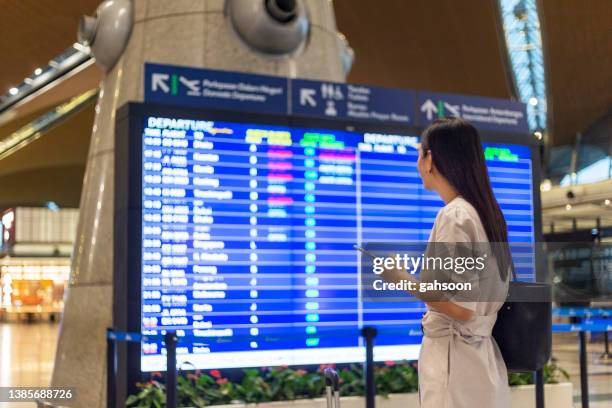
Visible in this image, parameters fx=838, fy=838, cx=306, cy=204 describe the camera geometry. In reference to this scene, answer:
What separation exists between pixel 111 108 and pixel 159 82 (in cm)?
127

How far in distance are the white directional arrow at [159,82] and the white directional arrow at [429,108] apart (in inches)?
90.2

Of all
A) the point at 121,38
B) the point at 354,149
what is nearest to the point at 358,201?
the point at 354,149

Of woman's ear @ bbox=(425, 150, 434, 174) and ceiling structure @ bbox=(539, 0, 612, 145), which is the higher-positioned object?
ceiling structure @ bbox=(539, 0, 612, 145)

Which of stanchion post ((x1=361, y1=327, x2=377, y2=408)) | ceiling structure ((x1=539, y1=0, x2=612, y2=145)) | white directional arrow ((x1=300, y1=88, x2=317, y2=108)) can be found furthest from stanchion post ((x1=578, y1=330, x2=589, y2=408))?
ceiling structure ((x1=539, y1=0, x2=612, y2=145))

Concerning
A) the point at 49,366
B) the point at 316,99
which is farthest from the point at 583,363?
the point at 49,366

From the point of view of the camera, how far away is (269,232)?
6.38 metres

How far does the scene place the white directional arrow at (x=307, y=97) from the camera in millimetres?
6750

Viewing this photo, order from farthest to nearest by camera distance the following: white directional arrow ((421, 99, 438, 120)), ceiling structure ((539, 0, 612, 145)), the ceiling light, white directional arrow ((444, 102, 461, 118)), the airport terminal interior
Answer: the ceiling light, ceiling structure ((539, 0, 612, 145)), white directional arrow ((444, 102, 461, 118)), white directional arrow ((421, 99, 438, 120)), the airport terminal interior

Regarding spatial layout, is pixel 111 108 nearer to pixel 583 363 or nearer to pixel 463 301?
pixel 583 363

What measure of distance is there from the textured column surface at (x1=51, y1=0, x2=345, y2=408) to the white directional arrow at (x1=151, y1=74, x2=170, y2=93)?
31.8 inches

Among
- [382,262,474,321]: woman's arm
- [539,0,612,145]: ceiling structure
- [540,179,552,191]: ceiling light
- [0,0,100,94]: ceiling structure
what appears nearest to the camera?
[382,262,474,321]: woman's arm

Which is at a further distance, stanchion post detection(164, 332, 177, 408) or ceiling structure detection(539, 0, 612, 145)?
ceiling structure detection(539, 0, 612, 145)

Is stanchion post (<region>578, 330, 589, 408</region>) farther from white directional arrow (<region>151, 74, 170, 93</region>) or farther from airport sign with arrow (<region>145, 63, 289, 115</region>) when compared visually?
white directional arrow (<region>151, 74, 170, 93</region>)

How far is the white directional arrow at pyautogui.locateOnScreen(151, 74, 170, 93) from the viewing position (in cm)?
622
